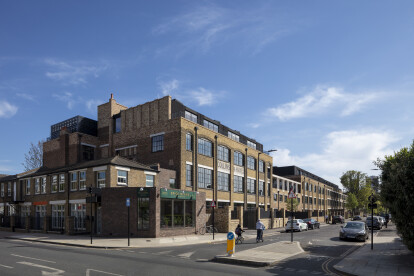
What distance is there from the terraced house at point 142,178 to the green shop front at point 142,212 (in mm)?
74

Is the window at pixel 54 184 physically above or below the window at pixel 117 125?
below

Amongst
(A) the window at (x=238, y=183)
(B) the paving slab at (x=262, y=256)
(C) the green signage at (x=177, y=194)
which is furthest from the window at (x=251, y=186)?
(B) the paving slab at (x=262, y=256)

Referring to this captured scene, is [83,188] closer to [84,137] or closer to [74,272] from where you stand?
[84,137]

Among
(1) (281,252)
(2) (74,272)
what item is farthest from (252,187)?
(2) (74,272)

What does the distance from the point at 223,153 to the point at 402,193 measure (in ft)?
94.4

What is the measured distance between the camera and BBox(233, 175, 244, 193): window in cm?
4444

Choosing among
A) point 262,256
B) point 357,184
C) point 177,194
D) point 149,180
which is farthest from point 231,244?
point 357,184

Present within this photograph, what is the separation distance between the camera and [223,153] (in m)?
42.2

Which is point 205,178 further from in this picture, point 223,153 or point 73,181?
point 73,181

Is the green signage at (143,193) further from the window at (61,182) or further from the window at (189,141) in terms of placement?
the window at (189,141)

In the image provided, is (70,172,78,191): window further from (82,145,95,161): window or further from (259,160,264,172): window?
(259,160,264,172): window

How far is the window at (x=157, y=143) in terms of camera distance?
36406 millimetres

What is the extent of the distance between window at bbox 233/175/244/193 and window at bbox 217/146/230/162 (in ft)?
10.5

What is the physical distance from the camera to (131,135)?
39.6 meters
